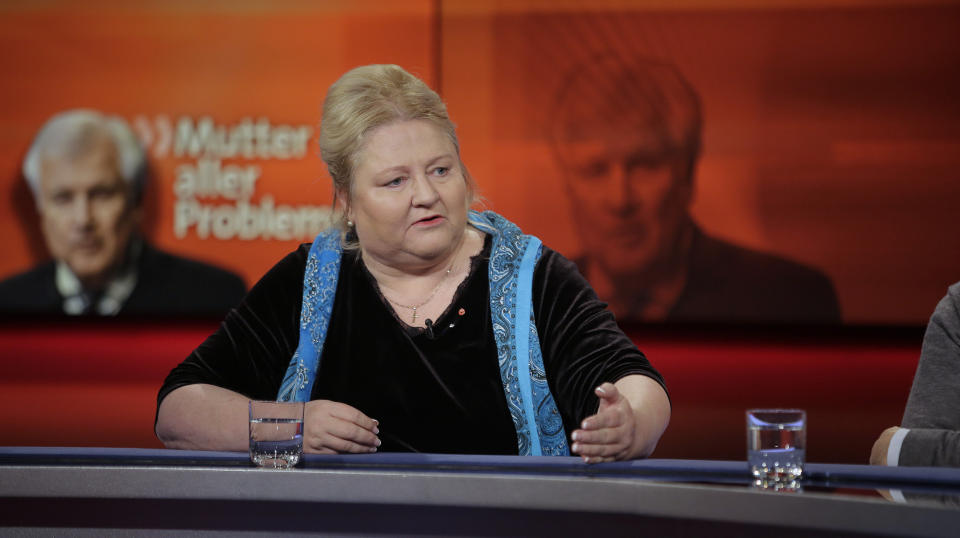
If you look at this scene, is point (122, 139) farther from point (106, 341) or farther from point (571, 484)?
point (571, 484)

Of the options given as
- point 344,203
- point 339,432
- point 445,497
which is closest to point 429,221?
point 344,203

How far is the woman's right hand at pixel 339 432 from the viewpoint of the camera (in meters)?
1.57

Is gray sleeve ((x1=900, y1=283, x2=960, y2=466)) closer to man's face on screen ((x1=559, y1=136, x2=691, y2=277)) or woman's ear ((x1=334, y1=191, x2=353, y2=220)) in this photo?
woman's ear ((x1=334, y1=191, x2=353, y2=220))

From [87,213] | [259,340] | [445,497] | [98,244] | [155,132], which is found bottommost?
[445,497]

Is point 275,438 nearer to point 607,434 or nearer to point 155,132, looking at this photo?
point 607,434

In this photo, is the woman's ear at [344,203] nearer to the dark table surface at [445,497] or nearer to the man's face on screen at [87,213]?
the dark table surface at [445,497]

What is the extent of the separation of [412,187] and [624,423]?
64cm

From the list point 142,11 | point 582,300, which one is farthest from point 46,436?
point 582,300

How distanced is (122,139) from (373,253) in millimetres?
2470

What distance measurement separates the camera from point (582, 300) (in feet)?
6.20

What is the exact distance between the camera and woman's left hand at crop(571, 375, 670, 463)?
139 cm

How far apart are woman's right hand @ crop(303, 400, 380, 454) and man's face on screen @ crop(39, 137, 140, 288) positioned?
2.77m

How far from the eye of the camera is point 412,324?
1975mm

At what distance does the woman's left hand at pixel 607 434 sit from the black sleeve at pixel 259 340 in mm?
763
